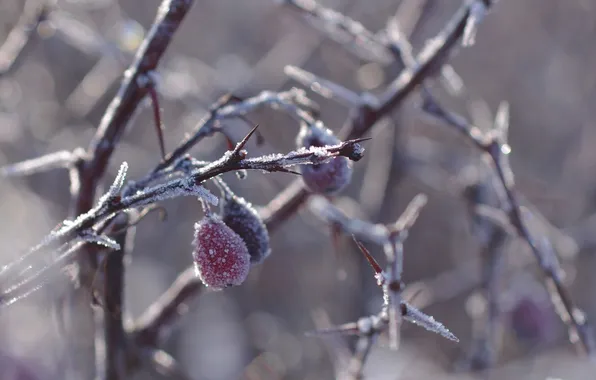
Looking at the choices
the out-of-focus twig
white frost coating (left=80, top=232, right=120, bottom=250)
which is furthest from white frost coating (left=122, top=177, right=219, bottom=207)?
the out-of-focus twig

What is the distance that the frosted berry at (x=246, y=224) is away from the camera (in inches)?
37.1

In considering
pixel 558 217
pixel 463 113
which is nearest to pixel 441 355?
pixel 558 217

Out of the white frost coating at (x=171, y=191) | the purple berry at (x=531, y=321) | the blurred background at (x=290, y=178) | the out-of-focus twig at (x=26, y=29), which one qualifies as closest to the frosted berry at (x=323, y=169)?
the white frost coating at (x=171, y=191)

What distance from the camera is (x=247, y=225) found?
3.10ft

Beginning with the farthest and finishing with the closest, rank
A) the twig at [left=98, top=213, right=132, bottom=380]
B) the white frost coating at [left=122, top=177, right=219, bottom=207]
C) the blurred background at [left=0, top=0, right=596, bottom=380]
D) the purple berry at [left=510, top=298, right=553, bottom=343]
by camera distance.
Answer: the blurred background at [left=0, top=0, right=596, bottom=380] → the purple berry at [left=510, top=298, right=553, bottom=343] → the twig at [left=98, top=213, right=132, bottom=380] → the white frost coating at [left=122, top=177, right=219, bottom=207]

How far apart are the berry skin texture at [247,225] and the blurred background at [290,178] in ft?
4.41

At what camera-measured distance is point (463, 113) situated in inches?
175

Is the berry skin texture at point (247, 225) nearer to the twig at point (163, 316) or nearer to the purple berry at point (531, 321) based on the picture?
the twig at point (163, 316)

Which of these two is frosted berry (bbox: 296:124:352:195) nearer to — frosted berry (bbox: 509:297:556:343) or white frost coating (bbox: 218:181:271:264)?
white frost coating (bbox: 218:181:271:264)

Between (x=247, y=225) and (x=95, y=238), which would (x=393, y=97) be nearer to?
(x=247, y=225)

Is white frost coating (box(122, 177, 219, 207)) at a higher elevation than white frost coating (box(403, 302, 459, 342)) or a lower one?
higher

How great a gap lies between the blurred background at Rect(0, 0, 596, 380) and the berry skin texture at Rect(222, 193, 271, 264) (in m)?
1.34

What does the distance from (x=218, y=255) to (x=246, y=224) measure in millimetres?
110

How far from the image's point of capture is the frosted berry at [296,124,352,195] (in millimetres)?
1002
